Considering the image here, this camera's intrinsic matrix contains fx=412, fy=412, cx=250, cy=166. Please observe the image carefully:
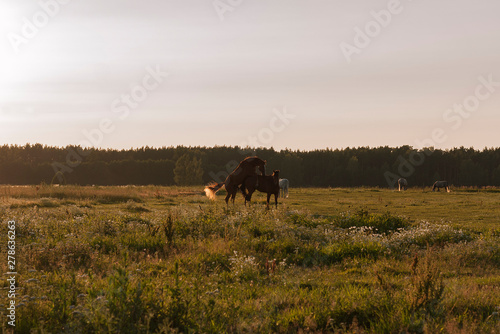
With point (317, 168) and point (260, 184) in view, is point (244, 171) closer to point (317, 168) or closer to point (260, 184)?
point (260, 184)

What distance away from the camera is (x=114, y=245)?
11.3 metres

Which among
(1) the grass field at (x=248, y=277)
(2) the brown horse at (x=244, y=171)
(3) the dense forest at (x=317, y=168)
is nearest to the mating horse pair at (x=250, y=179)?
(2) the brown horse at (x=244, y=171)

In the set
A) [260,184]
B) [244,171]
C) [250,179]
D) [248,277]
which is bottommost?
[248,277]

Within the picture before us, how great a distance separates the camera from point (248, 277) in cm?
863

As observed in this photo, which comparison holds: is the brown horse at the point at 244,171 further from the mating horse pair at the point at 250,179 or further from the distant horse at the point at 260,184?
the distant horse at the point at 260,184

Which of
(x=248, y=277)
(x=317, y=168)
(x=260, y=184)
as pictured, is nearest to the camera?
(x=248, y=277)

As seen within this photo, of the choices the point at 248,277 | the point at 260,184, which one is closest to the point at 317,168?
the point at 260,184

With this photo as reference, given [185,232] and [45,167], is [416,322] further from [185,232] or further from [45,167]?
[45,167]

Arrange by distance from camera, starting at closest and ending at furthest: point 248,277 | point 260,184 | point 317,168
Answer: point 248,277, point 260,184, point 317,168

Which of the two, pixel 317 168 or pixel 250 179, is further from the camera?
pixel 317 168

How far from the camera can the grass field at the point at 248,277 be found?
5.76 m

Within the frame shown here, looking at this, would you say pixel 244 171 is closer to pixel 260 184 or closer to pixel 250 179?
pixel 250 179

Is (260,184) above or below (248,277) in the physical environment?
above

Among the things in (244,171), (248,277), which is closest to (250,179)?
(244,171)
